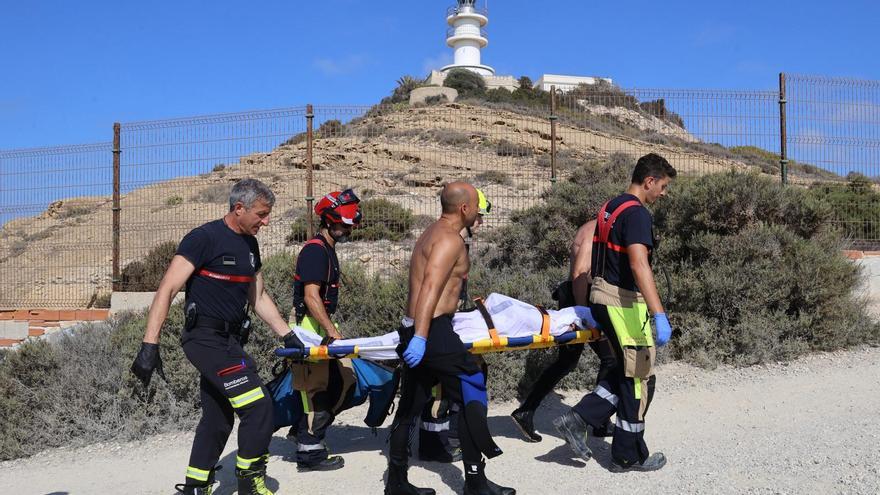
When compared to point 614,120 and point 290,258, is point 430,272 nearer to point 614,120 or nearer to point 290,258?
point 290,258

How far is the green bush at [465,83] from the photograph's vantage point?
44.2 meters

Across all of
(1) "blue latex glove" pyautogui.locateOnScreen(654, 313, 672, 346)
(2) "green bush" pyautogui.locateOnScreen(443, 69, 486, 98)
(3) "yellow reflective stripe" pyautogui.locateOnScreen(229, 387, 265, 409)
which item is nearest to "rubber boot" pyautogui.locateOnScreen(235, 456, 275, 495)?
(3) "yellow reflective stripe" pyautogui.locateOnScreen(229, 387, 265, 409)

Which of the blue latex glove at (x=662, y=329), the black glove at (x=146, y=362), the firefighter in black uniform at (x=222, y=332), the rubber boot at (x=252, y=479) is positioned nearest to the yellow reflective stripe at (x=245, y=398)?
the firefighter in black uniform at (x=222, y=332)

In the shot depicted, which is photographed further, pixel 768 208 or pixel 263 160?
pixel 263 160

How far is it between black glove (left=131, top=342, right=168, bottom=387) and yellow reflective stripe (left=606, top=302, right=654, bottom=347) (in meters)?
2.82

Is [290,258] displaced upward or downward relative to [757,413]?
upward

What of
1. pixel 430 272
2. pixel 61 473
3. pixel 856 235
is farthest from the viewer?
pixel 856 235

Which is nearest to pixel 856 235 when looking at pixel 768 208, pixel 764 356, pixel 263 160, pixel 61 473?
pixel 768 208

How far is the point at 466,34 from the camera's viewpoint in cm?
6091

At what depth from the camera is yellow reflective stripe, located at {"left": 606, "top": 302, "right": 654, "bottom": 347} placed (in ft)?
16.2

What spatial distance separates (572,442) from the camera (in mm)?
5098

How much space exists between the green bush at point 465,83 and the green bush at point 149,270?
1263 inches

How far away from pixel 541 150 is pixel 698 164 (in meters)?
2.54

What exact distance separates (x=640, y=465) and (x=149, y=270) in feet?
29.1
